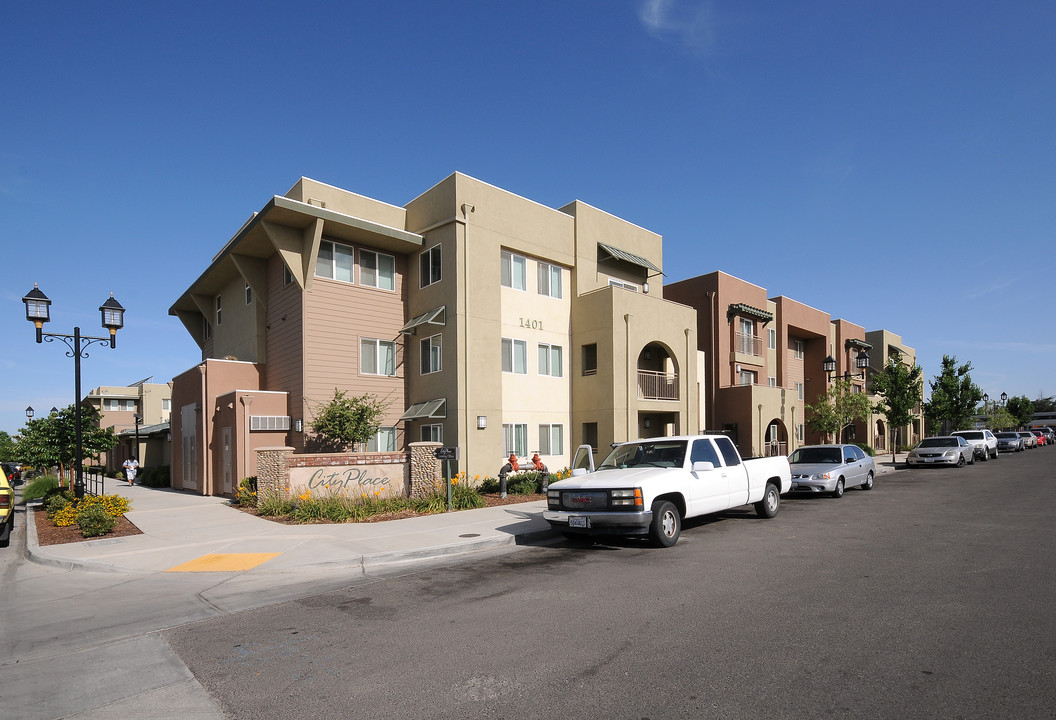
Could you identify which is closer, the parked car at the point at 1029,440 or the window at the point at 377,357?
the window at the point at 377,357

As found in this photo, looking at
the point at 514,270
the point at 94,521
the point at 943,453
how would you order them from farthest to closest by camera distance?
the point at 943,453 < the point at 514,270 < the point at 94,521

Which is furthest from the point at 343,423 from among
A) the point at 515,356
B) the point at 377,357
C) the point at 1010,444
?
the point at 1010,444

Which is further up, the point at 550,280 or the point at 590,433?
the point at 550,280

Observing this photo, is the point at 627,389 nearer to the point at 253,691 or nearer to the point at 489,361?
the point at 489,361

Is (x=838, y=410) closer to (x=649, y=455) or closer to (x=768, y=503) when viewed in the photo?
(x=768, y=503)

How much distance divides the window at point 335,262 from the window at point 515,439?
727 cm

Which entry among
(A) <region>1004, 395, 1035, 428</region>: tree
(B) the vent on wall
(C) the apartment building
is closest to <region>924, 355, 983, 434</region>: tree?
(C) the apartment building

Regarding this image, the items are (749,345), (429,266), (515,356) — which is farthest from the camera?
(749,345)

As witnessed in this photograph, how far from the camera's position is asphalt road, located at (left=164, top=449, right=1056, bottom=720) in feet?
14.5

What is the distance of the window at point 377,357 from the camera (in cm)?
2122

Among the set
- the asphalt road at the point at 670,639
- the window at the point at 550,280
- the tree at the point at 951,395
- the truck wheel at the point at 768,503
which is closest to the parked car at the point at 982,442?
the tree at the point at 951,395

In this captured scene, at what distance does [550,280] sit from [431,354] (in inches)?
211

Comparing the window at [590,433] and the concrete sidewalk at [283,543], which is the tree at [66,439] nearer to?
the concrete sidewalk at [283,543]

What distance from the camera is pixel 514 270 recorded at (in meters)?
22.4
